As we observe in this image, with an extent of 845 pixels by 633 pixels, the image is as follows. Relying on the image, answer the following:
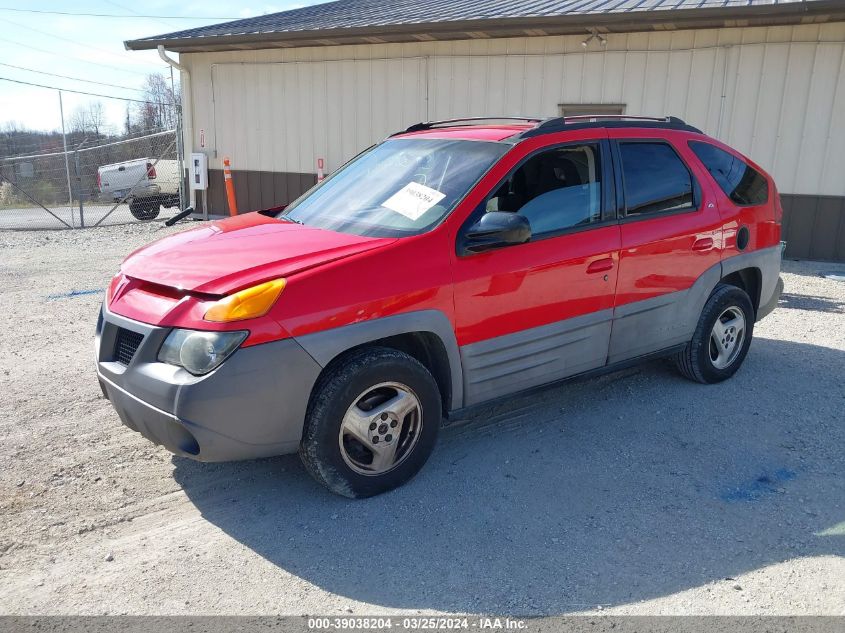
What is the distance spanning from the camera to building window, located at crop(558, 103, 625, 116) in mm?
10914

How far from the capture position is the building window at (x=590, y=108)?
10.9 meters

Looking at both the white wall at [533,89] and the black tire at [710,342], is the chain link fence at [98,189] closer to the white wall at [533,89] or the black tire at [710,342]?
the white wall at [533,89]

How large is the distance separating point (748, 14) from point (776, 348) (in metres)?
5.30

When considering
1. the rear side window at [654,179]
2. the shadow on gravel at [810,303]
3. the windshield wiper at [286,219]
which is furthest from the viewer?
the shadow on gravel at [810,303]

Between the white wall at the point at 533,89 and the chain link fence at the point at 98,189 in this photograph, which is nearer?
the white wall at the point at 533,89

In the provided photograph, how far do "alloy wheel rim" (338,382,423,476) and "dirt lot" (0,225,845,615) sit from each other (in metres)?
0.21

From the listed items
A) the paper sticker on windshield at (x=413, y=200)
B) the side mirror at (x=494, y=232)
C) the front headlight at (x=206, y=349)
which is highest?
the paper sticker on windshield at (x=413, y=200)

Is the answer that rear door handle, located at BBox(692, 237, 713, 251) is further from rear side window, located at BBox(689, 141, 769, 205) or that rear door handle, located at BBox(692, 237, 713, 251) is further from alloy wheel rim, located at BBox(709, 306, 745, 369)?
alloy wheel rim, located at BBox(709, 306, 745, 369)

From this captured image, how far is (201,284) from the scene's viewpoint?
3248 mm

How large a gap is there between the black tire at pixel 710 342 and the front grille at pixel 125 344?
12.0ft

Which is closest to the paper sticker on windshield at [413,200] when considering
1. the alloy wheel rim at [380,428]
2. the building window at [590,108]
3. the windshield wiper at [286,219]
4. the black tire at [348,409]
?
the windshield wiper at [286,219]

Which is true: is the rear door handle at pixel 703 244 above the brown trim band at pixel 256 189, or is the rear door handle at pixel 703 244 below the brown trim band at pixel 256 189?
above

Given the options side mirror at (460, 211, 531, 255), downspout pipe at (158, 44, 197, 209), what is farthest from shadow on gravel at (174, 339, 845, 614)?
downspout pipe at (158, 44, 197, 209)

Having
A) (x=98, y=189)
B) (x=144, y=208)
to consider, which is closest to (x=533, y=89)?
(x=144, y=208)
